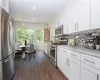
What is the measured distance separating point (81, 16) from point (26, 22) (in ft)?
23.0

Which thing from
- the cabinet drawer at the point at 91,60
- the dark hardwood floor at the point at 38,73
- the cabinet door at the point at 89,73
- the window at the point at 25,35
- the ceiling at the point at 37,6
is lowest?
the dark hardwood floor at the point at 38,73

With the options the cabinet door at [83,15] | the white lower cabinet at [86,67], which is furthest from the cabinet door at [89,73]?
the cabinet door at [83,15]

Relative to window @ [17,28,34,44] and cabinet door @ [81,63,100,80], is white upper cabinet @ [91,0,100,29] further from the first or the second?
window @ [17,28,34,44]

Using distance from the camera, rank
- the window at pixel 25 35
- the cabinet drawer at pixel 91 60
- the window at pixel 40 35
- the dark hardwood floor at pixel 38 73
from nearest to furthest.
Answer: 1. the cabinet drawer at pixel 91 60
2. the dark hardwood floor at pixel 38 73
3. the window at pixel 25 35
4. the window at pixel 40 35

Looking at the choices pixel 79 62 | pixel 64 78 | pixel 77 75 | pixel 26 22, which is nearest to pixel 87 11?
pixel 79 62

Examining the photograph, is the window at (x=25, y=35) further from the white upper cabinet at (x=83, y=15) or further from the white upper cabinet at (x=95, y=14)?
the white upper cabinet at (x=95, y=14)

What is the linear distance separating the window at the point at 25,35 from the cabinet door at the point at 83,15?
21.7 ft

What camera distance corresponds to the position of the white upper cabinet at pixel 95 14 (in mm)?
1807

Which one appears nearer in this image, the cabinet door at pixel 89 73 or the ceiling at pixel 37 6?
the cabinet door at pixel 89 73

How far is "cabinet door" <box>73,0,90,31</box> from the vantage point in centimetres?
213

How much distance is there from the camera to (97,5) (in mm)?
1829

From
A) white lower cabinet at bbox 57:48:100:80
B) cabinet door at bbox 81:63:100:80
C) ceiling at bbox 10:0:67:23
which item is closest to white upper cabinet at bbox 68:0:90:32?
white lower cabinet at bbox 57:48:100:80

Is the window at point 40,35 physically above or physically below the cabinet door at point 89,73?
above

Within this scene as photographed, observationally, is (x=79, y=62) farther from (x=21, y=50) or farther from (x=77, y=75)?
(x=21, y=50)
